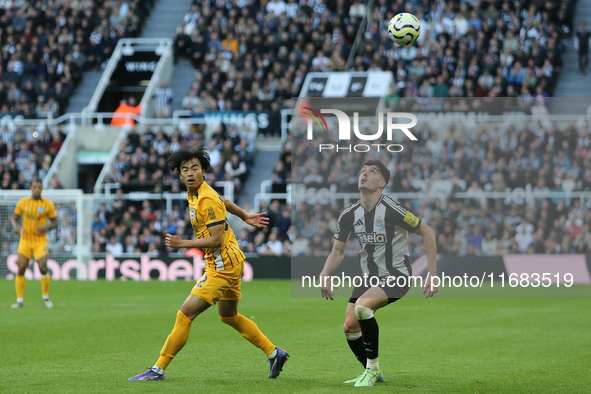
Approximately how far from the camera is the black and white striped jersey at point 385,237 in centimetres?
749

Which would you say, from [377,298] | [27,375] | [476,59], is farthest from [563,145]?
[27,375]

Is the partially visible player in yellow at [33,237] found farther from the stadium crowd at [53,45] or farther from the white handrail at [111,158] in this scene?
the stadium crowd at [53,45]

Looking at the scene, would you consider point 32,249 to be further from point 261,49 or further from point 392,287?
point 261,49

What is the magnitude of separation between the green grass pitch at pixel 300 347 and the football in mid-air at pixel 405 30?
4370 mm

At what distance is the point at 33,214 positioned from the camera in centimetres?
1491

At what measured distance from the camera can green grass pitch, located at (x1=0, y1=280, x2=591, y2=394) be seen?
24.2ft

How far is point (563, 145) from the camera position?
63.3ft

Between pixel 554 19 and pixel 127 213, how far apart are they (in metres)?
15.0

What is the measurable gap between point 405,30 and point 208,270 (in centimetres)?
648

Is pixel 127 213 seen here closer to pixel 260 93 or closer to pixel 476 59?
pixel 260 93

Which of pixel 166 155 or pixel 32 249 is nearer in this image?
pixel 32 249

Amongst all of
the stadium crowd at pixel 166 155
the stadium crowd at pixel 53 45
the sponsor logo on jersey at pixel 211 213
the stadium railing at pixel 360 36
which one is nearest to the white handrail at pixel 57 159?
the stadium crowd at pixel 53 45

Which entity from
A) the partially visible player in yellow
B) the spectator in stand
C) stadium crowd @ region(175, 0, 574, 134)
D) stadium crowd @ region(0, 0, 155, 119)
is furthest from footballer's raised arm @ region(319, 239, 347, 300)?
stadium crowd @ region(0, 0, 155, 119)

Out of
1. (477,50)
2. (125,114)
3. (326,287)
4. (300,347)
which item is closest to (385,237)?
(326,287)
